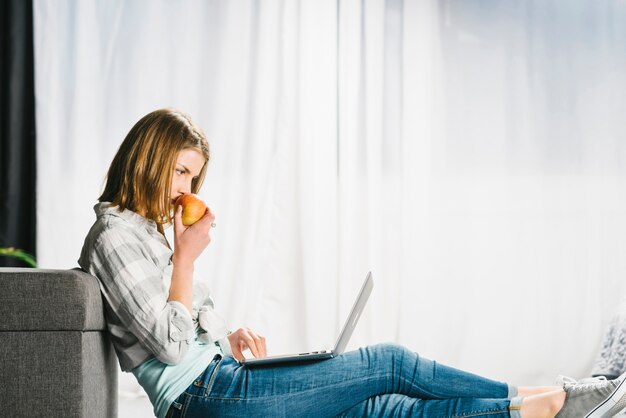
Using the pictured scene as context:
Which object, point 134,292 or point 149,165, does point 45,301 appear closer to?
point 134,292

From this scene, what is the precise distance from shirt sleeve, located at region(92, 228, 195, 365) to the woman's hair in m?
0.12

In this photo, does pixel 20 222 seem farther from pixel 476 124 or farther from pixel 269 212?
pixel 476 124

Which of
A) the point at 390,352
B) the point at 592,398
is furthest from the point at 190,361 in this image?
the point at 592,398

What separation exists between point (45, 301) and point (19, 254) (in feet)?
6.66

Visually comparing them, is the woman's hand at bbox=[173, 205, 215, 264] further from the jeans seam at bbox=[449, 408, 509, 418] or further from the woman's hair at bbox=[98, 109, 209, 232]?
the jeans seam at bbox=[449, 408, 509, 418]

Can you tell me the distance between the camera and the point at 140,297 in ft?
5.04

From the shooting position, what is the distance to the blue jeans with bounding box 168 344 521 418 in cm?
154

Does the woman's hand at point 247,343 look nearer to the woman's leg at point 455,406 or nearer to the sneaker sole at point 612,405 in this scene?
the woman's leg at point 455,406

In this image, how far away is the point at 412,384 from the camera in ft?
5.35

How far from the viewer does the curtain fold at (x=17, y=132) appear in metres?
3.58

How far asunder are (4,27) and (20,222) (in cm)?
92

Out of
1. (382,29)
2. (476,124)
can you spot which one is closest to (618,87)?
(476,124)

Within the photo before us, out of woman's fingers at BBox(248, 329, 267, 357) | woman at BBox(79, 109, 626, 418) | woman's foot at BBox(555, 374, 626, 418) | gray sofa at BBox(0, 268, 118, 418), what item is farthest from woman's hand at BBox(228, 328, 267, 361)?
woman's foot at BBox(555, 374, 626, 418)

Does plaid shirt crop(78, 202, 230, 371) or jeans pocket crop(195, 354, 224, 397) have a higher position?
plaid shirt crop(78, 202, 230, 371)
